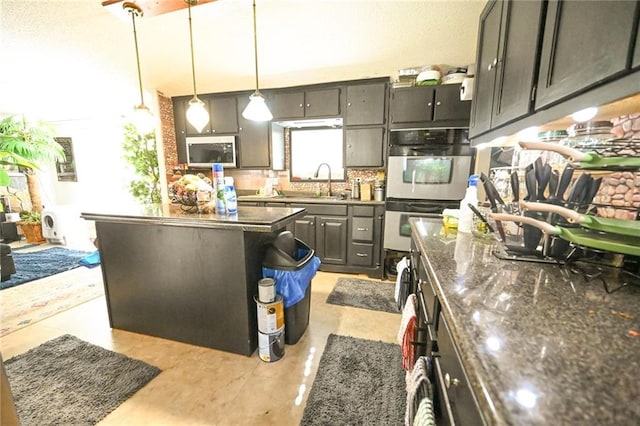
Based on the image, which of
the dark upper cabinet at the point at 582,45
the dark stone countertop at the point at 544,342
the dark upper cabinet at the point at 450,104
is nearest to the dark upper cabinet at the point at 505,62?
the dark upper cabinet at the point at 582,45

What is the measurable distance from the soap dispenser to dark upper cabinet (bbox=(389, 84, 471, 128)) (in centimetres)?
180

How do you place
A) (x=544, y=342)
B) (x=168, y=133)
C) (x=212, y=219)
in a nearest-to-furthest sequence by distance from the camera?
(x=544, y=342), (x=212, y=219), (x=168, y=133)

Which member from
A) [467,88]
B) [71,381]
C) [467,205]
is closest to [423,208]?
[467,88]

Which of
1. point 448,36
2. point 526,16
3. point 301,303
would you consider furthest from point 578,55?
point 301,303

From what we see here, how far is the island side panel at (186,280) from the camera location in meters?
1.75

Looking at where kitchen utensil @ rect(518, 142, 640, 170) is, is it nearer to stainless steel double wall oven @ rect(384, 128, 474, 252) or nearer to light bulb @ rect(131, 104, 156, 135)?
stainless steel double wall oven @ rect(384, 128, 474, 252)

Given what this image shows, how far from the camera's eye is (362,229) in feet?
10.7

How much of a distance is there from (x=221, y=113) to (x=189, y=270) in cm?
281

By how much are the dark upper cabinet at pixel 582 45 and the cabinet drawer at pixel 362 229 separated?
7.36 feet

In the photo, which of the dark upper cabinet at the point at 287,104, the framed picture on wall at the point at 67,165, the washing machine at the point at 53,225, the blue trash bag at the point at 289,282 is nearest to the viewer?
the blue trash bag at the point at 289,282

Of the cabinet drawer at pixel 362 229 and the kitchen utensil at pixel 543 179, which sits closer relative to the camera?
the kitchen utensil at pixel 543 179

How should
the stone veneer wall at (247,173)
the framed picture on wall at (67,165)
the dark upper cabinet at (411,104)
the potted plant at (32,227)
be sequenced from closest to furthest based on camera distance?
the dark upper cabinet at (411,104)
the stone veneer wall at (247,173)
the potted plant at (32,227)
the framed picture on wall at (67,165)

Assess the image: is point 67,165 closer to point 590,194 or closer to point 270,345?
point 270,345

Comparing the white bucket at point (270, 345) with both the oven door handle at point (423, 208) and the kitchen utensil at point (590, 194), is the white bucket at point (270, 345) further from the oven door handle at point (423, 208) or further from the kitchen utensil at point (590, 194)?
the oven door handle at point (423, 208)
